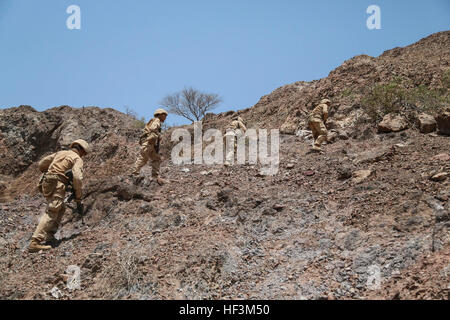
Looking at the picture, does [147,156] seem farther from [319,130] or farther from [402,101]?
[402,101]

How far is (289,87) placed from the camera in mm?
15109

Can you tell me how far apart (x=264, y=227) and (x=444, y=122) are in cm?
494

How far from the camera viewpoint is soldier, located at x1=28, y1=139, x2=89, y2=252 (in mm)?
5824

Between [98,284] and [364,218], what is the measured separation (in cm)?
362

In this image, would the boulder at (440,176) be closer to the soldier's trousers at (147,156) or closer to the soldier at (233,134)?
the soldier at (233,134)

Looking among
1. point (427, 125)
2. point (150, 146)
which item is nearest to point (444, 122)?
point (427, 125)

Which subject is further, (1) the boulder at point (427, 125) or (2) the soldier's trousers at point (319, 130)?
(2) the soldier's trousers at point (319, 130)

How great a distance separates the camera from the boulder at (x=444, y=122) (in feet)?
25.7

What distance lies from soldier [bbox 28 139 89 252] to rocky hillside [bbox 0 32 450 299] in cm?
28

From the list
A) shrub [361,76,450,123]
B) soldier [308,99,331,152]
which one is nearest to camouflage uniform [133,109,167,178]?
soldier [308,99,331,152]

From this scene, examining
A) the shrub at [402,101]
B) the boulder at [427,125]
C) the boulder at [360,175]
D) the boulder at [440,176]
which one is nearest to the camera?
the boulder at [440,176]

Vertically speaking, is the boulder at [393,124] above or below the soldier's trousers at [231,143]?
above

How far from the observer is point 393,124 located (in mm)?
8734

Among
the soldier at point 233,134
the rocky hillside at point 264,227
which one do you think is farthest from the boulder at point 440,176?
the soldier at point 233,134
